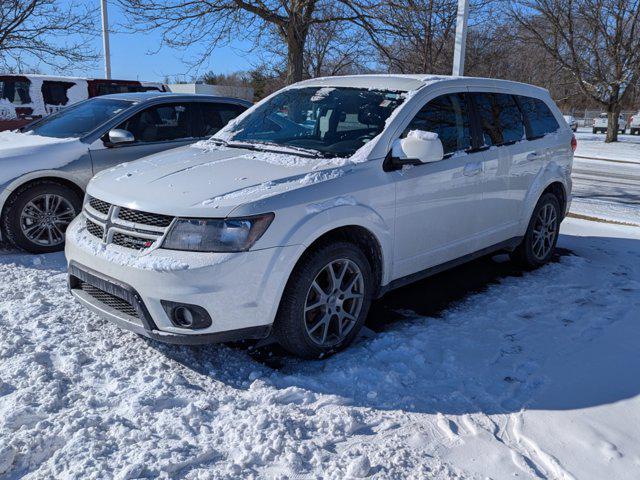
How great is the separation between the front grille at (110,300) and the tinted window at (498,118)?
313cm

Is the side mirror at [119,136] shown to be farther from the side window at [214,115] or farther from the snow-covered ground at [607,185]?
the snow-covered ground at [607,185]

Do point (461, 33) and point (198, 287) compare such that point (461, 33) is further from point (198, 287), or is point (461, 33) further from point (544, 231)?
point (198, 287)

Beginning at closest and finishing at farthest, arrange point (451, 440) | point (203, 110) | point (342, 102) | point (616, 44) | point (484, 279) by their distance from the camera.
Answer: point (451, 440) → point (342, 102) → point (484, 279) → point (203, 110) → point (616, 44)

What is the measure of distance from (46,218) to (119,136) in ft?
3.63

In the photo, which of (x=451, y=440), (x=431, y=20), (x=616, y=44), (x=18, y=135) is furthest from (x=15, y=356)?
(x=616, y=44)

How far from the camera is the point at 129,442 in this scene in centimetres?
273

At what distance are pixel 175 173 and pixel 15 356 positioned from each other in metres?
1.50

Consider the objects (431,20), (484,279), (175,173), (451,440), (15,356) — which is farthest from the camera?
(431,20)

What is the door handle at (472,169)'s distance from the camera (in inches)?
179

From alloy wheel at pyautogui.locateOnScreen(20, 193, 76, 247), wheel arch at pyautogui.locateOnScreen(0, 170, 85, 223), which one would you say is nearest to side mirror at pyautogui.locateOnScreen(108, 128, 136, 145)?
wheel arch at pyautogui.locateOnScreen(0, 170, 85, 223)

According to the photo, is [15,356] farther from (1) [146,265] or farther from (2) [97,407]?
(1) [146,265]

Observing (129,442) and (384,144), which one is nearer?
(129,442)

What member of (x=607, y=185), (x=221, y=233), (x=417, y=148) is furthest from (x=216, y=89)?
(x=221, y=233)

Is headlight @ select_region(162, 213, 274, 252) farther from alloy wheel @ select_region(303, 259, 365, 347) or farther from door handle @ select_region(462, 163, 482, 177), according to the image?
door handle @ select_region(462, 163, 482, 177)
